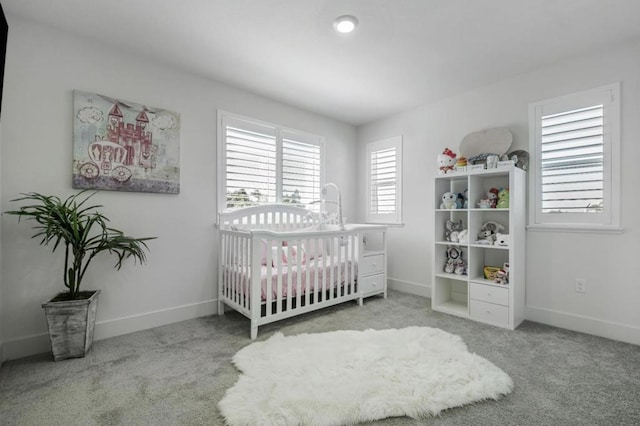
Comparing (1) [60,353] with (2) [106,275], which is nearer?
(1) [60,353]

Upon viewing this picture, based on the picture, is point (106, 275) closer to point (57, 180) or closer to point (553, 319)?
point (57, 180)

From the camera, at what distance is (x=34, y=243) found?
2037 mm

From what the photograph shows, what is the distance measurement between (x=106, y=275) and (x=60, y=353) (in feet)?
1.89

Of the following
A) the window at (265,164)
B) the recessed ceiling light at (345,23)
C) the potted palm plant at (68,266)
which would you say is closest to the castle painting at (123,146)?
the potted palm plant at (68,266)

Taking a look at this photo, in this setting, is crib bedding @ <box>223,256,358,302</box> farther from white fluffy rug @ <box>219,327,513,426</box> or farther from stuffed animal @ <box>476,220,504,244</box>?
stuffed animal @ <box>476,220,504,244</box>

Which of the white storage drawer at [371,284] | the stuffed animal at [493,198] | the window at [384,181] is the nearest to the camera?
the stuffed animal at [493,198]

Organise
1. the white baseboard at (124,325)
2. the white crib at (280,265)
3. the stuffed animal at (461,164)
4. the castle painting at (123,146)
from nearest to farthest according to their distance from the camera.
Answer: the white baseboard at (124,325)
the castle painting at (123,146)
the white crib at (280,265)
the stuffed animal at (461,164)

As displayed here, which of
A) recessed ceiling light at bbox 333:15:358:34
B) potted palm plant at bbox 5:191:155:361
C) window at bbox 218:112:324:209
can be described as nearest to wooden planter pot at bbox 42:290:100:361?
potted palm plant at bbox 5:191:155:361

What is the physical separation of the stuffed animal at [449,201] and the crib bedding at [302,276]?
1.12m

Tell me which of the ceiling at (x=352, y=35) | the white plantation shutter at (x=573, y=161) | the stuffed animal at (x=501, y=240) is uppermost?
the ceiling at (x=352, y=35)

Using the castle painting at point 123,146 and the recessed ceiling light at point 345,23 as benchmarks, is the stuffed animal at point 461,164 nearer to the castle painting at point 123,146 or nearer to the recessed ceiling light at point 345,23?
the recessed ceiling light at point 345,23

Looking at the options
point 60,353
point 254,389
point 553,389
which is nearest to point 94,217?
point 60,353

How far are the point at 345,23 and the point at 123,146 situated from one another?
76.8 inches

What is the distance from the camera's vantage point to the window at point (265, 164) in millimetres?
2961
